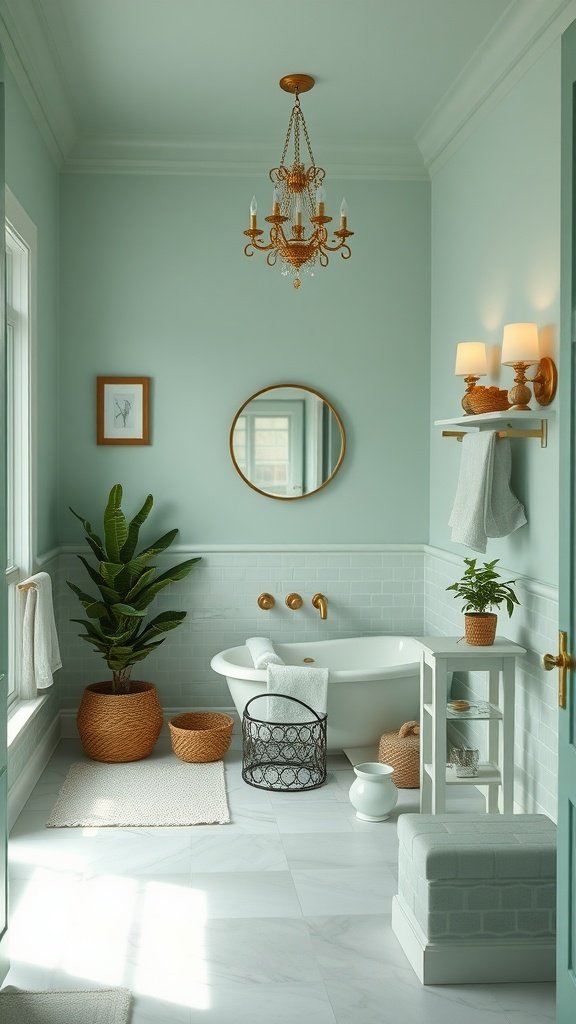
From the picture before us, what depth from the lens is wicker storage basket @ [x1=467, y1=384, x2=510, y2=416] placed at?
4004mm

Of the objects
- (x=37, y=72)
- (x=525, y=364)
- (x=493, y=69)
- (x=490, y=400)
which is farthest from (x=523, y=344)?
(x=37, y=72)

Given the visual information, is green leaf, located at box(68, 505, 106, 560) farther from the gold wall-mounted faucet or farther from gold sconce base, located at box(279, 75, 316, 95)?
gold sconce base, located at box(279, 75, 316, 95)

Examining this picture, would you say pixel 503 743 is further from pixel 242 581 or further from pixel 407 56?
pixel 407 56

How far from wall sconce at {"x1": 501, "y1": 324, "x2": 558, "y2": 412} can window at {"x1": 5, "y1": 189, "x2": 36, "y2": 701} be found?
2.24 metres

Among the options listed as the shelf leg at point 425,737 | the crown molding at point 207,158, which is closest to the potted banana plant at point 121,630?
the shelf leg at point 425,737

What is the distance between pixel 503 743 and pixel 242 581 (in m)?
2.09

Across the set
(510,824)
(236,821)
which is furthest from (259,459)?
(510,824)

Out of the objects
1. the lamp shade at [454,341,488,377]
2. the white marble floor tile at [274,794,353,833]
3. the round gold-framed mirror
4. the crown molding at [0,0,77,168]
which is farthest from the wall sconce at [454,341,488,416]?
the crown molding at [0,0,77,168]

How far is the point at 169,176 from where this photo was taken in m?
5.46

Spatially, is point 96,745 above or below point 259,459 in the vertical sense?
below

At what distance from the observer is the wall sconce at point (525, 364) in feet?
12.2

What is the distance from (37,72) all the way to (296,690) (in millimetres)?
3039

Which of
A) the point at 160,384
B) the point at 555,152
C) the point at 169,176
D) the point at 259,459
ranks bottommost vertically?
the point at 259,459

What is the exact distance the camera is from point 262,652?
16.6 feet
